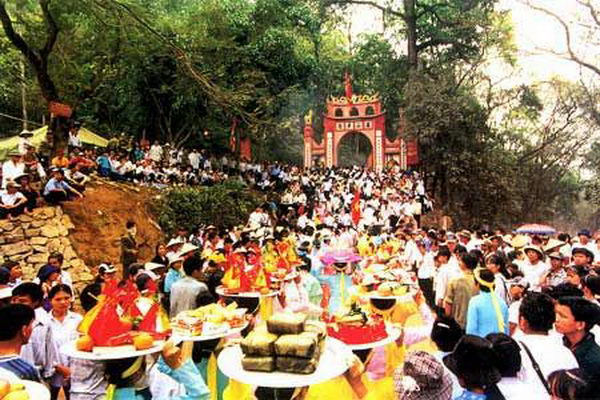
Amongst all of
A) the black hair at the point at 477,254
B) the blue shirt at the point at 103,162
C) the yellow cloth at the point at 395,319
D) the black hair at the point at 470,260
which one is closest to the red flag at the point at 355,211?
the blue shirt at the point at 103,162

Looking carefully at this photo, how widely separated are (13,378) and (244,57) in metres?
19.0

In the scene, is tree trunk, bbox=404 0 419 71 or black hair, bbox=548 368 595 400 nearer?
black hair, bbox=548 368 595 400

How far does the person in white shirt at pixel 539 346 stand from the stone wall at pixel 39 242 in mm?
8515

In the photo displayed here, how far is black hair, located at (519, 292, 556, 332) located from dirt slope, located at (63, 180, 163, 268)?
942 centimetres

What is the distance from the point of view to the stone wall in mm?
9203

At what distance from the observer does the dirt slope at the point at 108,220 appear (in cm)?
1071

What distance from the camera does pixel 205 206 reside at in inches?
627

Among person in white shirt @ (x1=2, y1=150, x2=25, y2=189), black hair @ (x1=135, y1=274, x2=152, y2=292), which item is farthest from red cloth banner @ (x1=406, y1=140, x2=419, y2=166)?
black hair @ (x1=135, y1=274, x2=152, y2=292)

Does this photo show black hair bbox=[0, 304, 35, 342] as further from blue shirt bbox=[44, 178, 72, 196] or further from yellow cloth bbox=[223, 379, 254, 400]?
blue shirt bbox=[44, 178, 72, 196]

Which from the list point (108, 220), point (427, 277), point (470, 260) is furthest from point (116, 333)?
point (108, 220)

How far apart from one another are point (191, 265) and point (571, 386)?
3879mm

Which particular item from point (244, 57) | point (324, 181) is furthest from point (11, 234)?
point (324, 181)

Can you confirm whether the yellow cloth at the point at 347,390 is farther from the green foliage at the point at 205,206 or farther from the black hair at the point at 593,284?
the green foliage at the point at 205,206

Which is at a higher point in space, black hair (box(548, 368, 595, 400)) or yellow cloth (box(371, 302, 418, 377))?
black hair (box(548, 368, 595, 400))
